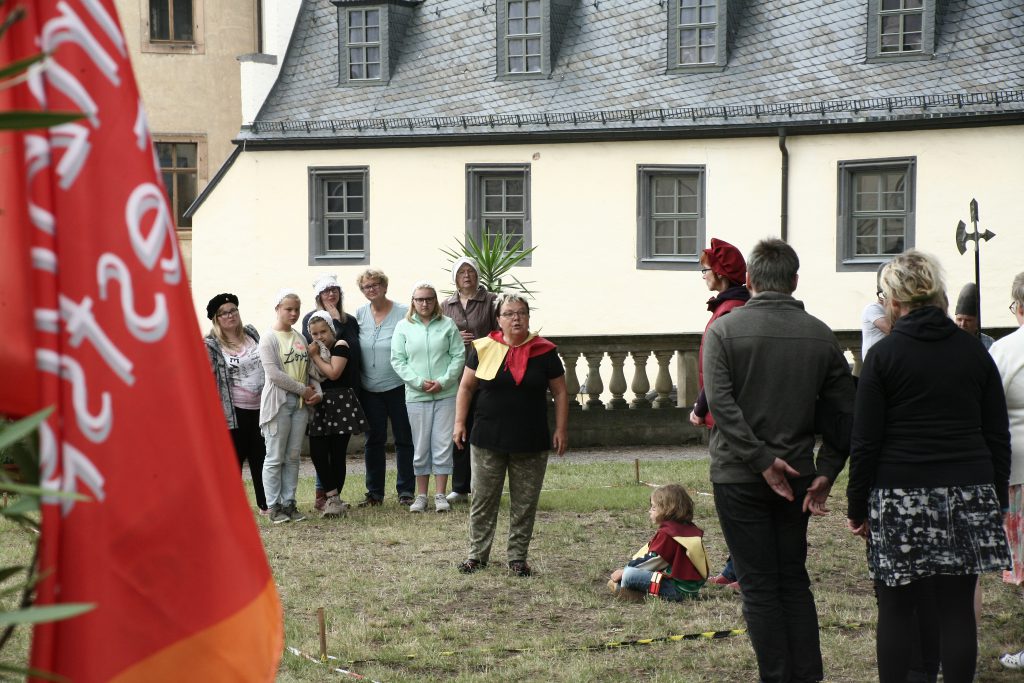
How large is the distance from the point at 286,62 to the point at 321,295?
1623 centimetres

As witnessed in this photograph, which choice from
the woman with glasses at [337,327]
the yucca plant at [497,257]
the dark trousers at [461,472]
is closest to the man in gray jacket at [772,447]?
the woman with glasses at [337,327]

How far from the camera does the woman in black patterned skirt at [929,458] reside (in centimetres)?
495

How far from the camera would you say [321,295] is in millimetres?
10906

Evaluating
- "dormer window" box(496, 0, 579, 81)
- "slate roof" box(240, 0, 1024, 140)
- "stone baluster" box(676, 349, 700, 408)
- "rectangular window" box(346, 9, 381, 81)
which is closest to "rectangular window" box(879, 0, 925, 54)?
"slate roof" box(240, 0, 1024, 140)

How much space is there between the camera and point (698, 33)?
77.8 feet

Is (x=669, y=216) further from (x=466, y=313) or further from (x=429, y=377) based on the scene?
(x=429, y=377)

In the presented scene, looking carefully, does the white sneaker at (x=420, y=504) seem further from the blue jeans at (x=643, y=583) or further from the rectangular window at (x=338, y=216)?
the rectangular window at (x=338, y=216)

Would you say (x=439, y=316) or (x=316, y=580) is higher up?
(x=439, y=316)

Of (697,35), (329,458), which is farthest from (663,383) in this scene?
(697,35)

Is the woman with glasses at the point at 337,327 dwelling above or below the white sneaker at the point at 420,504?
above

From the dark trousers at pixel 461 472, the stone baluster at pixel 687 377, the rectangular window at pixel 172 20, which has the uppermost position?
the rectangular window at pixel 172 20

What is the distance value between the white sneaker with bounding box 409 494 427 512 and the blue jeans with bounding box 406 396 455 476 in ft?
0.59

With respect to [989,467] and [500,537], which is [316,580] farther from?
[989,467]

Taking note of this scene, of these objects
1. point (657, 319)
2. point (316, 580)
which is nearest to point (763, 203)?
point (657, 319)
